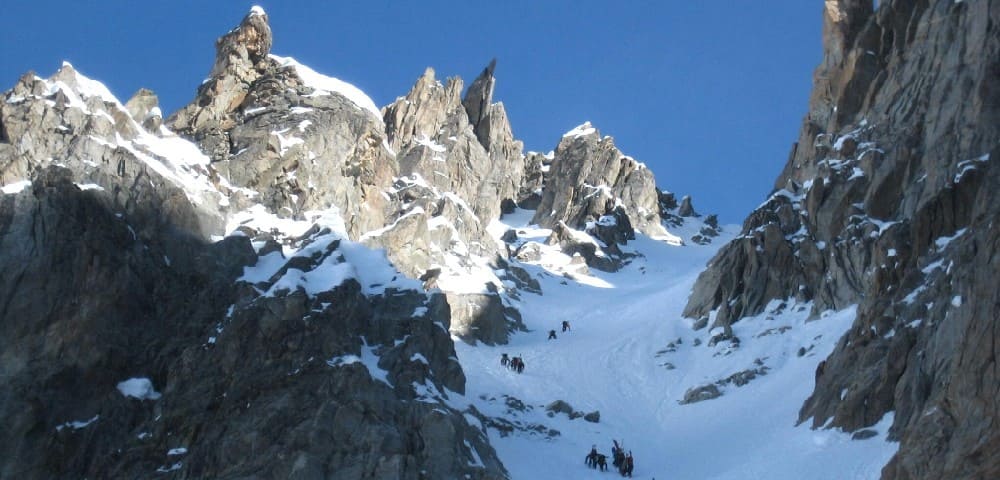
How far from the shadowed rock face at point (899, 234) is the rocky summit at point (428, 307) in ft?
0.54

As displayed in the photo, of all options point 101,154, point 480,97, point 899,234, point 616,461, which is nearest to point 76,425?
point 101,154

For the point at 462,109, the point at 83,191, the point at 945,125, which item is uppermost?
the point at 462,109

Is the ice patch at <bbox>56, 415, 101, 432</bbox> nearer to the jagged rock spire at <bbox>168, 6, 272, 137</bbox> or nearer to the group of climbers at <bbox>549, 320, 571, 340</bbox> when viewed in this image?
the jagged rock spire at <bbox>168, 6, 272, 137</bbox>

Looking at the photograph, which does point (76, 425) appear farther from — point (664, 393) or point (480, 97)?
point (480, 97)

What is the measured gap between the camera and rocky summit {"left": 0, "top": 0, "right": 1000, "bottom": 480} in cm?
4597

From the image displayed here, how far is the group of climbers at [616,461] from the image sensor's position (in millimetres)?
53188

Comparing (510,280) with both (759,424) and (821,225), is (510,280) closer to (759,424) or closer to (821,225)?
(821,225)

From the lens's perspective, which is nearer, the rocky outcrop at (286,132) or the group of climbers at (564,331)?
the rocky outcrop at (286,132)

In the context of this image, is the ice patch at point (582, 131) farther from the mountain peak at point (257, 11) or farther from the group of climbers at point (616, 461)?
the group of climbers at point (616, 461)

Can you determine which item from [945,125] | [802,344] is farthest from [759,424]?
[945,125]

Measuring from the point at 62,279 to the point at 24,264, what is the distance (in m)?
1.72

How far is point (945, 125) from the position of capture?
213 feet

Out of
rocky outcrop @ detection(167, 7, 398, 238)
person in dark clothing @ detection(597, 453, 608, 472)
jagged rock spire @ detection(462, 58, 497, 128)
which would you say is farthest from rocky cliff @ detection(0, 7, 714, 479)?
jagged rock spire @ detection(462, 58, 497, 128)

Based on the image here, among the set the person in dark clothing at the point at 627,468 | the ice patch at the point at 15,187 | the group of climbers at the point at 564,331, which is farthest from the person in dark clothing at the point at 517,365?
the ice patch at the point at 15,187
